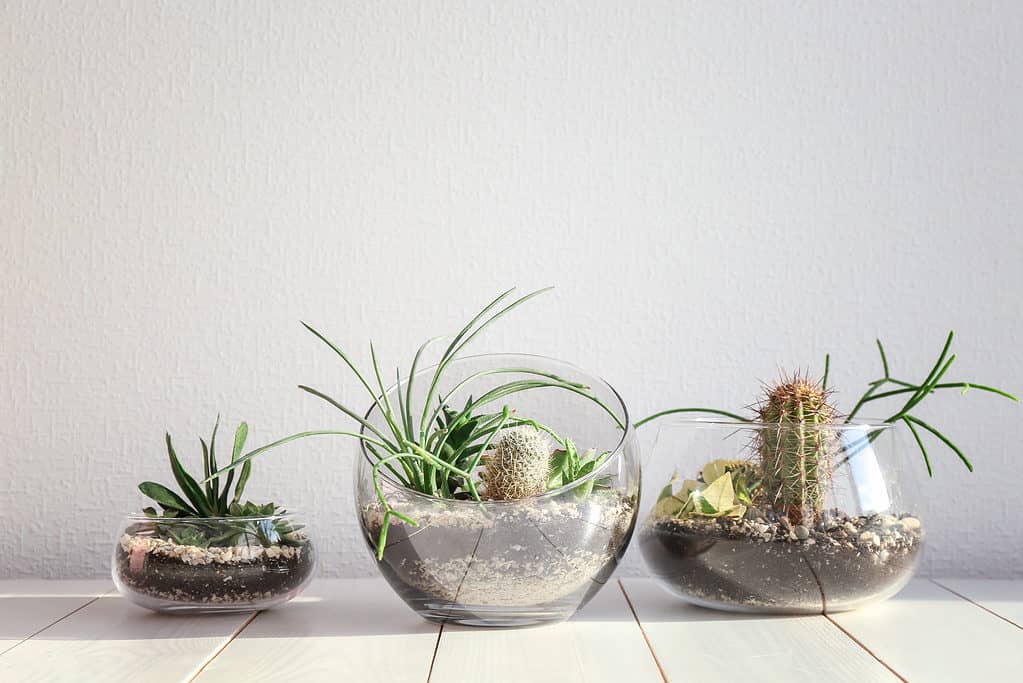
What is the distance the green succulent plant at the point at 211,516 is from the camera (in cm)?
73

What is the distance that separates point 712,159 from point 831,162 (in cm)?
12

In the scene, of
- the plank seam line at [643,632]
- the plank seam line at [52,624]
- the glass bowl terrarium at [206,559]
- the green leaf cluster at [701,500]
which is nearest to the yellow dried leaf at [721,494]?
the green leaf cluster at [701,500]

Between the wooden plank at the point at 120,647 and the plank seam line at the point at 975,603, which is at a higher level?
the wooden plank at the point at 120,647

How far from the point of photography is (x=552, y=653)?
2.09ft

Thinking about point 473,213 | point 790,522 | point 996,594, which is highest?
point 473,213

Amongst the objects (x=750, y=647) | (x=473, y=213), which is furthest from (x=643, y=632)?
(x=473, y=213)

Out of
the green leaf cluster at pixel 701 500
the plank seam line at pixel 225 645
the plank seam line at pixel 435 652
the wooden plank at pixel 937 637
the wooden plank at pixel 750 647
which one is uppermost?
the green leaf cluster at pixel 701 500

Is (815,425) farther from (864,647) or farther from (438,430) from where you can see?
(438,430)

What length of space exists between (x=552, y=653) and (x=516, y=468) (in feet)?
0.42

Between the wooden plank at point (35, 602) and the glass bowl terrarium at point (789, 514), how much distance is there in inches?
18.8

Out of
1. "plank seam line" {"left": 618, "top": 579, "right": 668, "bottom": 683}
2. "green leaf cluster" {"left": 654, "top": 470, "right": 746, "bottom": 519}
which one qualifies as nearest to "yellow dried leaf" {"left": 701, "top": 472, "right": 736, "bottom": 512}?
"green leaf cluster" {"left": 654, "top": 470, "right": 746, "bottom": 519}

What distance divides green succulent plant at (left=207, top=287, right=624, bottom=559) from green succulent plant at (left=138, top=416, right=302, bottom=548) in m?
0.04

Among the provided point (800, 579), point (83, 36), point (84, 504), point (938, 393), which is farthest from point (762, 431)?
→ point (83, 36)

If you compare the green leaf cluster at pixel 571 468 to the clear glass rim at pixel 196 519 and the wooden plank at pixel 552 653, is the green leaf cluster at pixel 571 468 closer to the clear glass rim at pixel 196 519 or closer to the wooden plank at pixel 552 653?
the wooden plank at pixel 552 653
